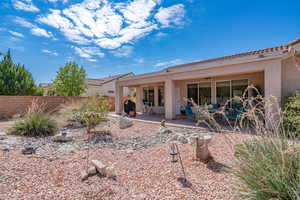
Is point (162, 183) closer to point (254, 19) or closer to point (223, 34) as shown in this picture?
point (254, 19)

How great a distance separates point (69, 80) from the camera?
19578 millimetres

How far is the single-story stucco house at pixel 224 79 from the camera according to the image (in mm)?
5723

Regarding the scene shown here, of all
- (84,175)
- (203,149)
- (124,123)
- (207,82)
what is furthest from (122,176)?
(207,82)

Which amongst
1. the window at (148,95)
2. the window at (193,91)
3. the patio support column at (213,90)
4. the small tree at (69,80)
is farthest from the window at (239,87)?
the small tree at (69,80)

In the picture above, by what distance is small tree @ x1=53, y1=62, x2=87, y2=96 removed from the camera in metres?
19.6

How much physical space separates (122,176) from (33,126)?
5.79 metres

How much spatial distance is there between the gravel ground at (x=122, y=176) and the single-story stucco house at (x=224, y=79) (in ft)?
8.64

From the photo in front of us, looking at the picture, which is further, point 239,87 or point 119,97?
point 119,97

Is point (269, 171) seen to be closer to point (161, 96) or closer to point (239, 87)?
point (239, 87)

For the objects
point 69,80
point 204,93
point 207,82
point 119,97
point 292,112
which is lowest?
point 292,112

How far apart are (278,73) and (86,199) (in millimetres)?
7358

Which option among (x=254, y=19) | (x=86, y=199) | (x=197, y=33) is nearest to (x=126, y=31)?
(x=197, y=33)

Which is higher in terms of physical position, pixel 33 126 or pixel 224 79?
pixel 224 79

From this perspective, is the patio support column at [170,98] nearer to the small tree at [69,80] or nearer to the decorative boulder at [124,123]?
the decorative boulder at [124,123]
